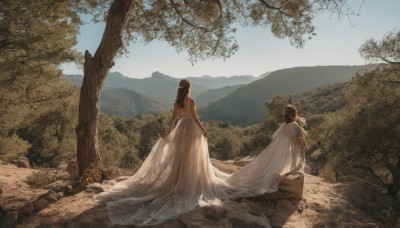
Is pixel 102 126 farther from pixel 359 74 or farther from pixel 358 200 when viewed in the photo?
pixel 358 200

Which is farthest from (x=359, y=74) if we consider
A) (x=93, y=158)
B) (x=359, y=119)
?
(x=93, y=158)

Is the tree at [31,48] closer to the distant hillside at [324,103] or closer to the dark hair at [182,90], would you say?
the dark hair at [182,90]

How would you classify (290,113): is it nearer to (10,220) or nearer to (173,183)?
(173,183)

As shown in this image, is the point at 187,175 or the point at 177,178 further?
the point at 177,178

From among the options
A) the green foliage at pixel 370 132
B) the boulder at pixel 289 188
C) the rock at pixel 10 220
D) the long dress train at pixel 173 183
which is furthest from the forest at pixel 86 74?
the boulder at pixel 289 188

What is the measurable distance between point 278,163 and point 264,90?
16264 cm

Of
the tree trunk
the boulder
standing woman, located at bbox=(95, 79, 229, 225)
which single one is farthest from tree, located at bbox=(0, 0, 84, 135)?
the boulder

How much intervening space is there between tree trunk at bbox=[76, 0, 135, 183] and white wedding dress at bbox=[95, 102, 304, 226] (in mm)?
1282

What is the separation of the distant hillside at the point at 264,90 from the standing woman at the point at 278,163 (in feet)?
416

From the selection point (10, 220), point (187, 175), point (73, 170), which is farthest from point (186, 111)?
point (73, 170)

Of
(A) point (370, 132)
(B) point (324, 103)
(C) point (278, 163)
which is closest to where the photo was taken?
(C) point (278, 163)

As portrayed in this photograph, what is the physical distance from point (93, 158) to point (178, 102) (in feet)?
9.60

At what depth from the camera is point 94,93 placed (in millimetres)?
8680

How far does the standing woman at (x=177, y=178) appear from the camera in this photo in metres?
6.68
